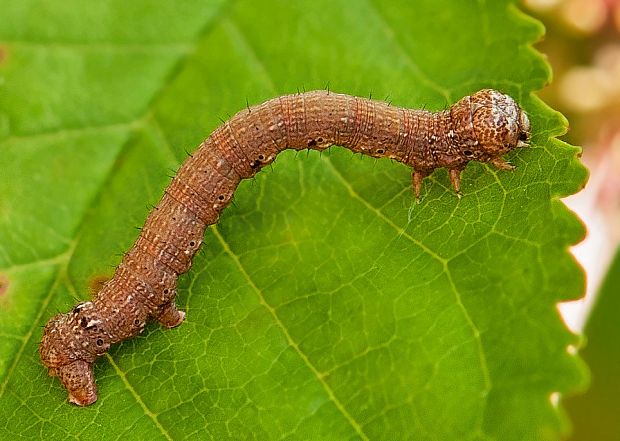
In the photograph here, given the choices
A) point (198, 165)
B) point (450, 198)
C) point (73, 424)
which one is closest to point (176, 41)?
point (198, 165)

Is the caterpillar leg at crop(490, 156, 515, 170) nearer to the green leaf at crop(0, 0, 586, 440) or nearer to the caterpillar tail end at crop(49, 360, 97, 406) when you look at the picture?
the green leaf at crop(0, 0, 586, 440)

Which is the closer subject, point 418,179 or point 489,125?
point 489,125

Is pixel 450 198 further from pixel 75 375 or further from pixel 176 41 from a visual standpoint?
pixel 75 375

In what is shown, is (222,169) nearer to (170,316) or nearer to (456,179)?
(170,316)

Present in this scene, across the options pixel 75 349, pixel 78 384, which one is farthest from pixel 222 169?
pixel 78 384

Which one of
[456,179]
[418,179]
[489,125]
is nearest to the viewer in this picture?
[489,125]

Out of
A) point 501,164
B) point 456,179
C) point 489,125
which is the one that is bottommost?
point 456,179
